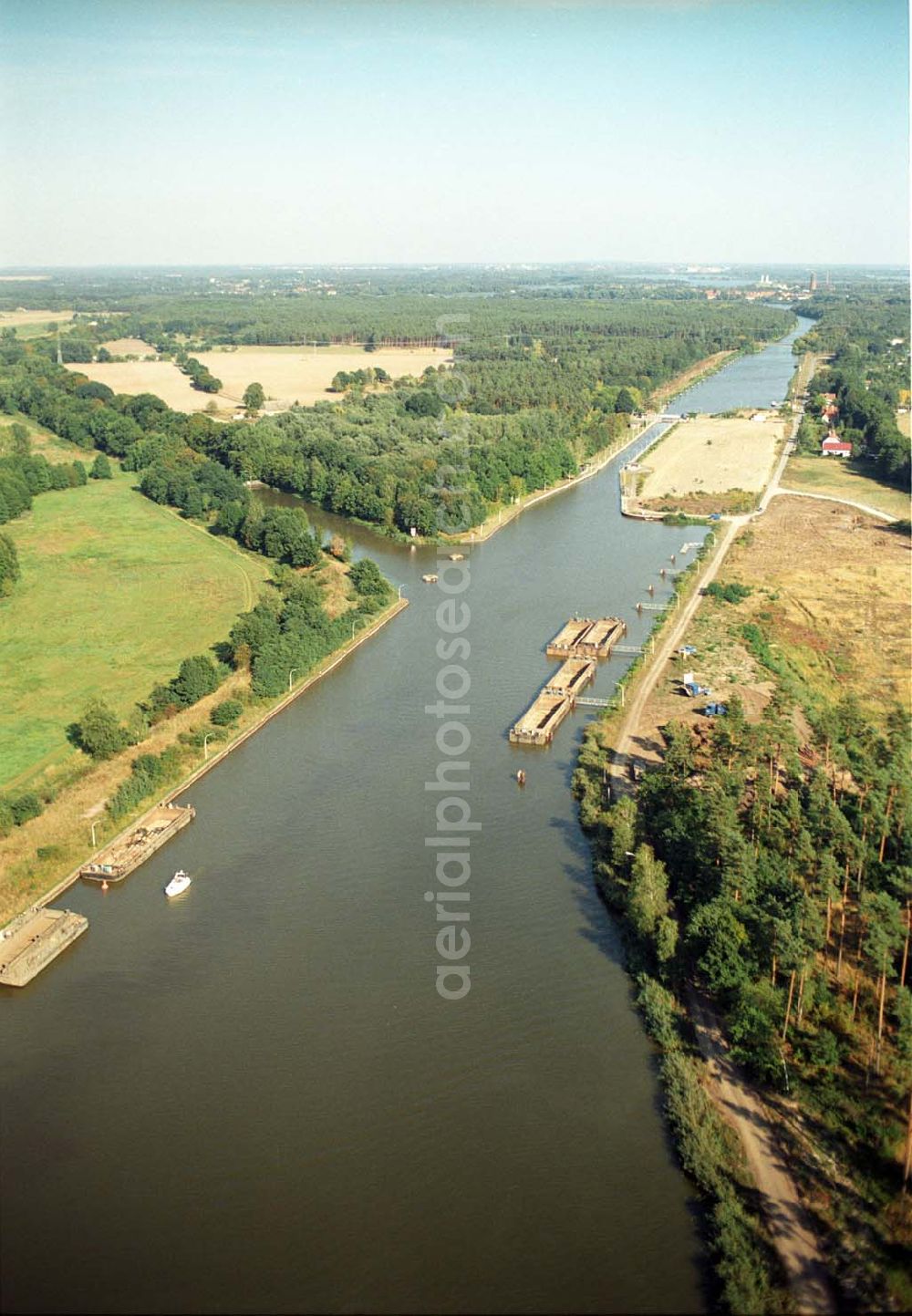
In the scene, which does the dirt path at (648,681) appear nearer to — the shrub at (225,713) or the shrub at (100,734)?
the shrub at (225,713)

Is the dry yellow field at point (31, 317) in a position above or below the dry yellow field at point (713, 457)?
above

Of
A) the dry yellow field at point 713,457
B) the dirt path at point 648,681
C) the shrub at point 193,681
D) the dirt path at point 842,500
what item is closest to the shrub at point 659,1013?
the dirt path at point 648,681

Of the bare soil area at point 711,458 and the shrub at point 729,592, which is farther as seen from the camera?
the bare soil area at point 711,458

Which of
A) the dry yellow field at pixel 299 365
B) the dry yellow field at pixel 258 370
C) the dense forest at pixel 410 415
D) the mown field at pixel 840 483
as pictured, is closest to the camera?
the dense forest at pixel 410 415

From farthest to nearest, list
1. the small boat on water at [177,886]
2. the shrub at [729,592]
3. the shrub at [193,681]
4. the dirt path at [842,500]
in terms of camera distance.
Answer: the dirt path at [842,500], the shrub at [729,592], the shrub at [193,681], the small boat on water at [177,886]

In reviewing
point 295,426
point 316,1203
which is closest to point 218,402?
point 295,426

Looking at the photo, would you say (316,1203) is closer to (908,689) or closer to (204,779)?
(204,779)

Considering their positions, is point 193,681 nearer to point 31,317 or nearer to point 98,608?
point 98,608
